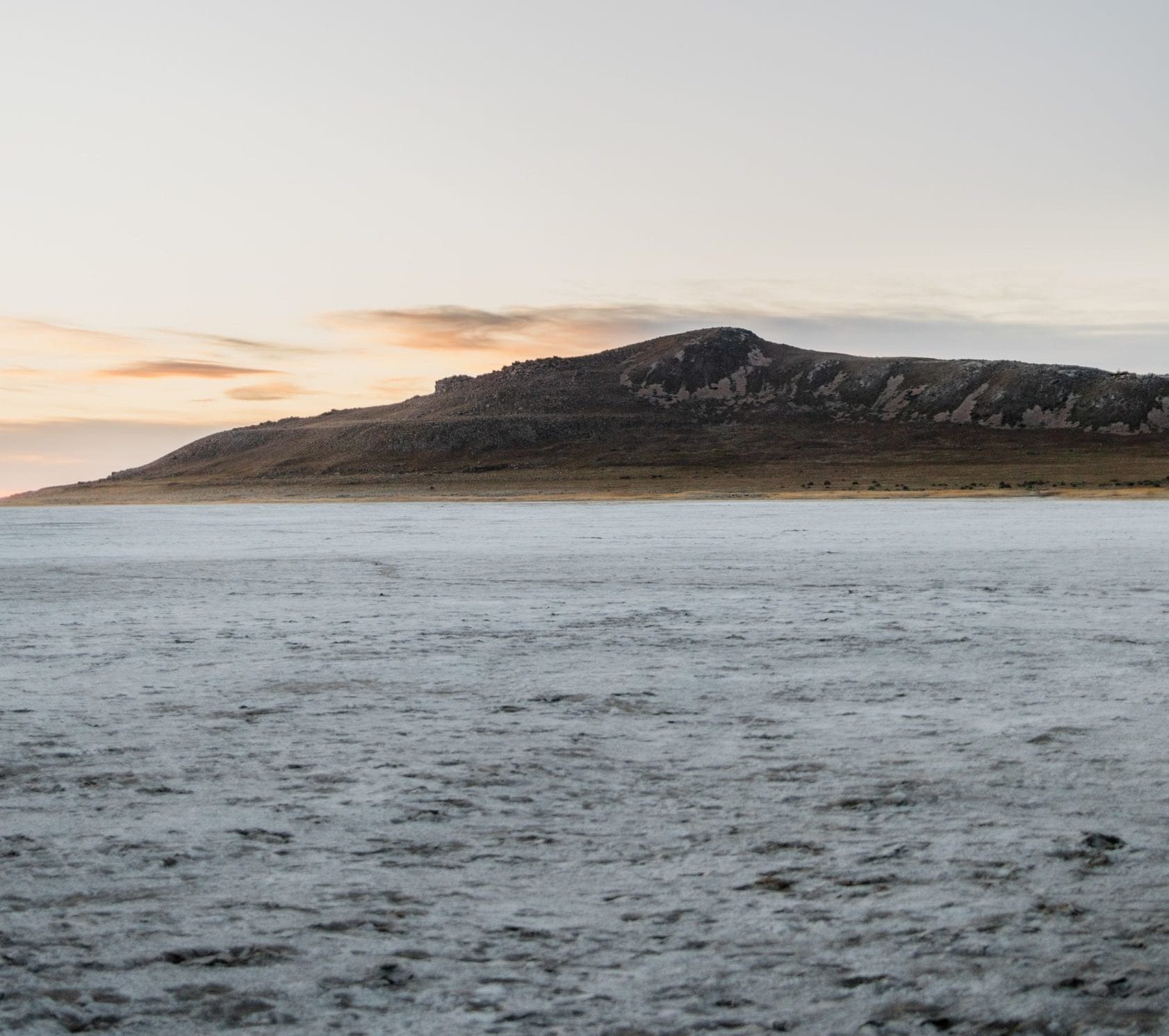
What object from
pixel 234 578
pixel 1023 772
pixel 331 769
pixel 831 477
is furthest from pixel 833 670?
pixel 831 477

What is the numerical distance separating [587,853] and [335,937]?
977mm

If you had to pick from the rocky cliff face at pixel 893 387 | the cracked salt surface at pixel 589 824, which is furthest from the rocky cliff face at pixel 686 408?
the cracked salt surface at pixel 589 824

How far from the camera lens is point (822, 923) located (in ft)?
11.5

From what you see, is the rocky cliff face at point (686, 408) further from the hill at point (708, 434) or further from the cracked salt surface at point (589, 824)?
the cracked salt surface at point (589, 824)

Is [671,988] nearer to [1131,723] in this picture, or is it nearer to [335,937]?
[335,937]

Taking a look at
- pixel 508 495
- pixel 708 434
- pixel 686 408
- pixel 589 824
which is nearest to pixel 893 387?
pixel 686 408

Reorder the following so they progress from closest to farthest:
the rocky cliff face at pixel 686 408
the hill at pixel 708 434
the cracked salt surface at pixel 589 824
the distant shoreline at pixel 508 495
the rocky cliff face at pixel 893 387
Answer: the cracked salt surface at pixel 589 824, the distant shoreline at pixel 508 495, the hill at pixel 708 434, the rocky cliff face at pixel 893 387, the rocky cliff face at pixel 686 408

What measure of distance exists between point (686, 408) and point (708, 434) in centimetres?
1801

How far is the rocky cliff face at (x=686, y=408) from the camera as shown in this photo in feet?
506

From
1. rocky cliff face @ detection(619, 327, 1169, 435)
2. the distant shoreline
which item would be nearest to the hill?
rocky cliff face @ detection(619, 327, 1169, 435)

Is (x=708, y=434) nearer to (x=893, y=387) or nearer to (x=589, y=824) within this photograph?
(x=893, y=387)

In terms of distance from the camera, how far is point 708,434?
6181 inches

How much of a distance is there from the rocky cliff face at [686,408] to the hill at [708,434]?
34 centimetres

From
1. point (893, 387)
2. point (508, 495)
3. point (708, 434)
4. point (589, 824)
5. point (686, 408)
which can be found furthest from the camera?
point (686, 408)
